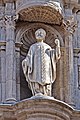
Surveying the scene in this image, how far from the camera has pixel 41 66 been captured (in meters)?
20.2

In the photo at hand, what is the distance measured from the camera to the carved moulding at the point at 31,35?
21.0m

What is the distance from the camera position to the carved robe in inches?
794

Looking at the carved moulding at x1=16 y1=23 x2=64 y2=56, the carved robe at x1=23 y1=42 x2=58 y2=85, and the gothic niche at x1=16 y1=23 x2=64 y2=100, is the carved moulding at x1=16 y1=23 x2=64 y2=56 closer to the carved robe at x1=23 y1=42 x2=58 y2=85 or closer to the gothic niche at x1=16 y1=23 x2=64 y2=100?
the gothic niche at x1=16 y1=23 x2=64 y2=100

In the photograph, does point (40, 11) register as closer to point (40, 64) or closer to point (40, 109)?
point (40, 64)

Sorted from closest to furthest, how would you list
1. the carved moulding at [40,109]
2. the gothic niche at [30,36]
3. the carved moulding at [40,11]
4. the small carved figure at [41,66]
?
the carved moulding at [40,109]
the small carved figure at [41,66]
the carved moulding at [40,11]
the gothic niche at [30,36]

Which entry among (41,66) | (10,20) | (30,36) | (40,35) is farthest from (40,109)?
(10,20)

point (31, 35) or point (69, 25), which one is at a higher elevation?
point (69, 25)

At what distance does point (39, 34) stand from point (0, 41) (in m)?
0.86

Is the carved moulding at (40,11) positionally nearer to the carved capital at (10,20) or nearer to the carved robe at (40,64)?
the carved capital at (10,20)

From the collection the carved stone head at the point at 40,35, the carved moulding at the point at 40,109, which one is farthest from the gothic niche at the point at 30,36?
the carved moulding at the point at 40,109

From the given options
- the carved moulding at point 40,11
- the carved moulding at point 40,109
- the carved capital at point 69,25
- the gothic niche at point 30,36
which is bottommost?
the carved moulding at point 40,109

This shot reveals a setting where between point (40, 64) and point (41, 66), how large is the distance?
49 millimetres

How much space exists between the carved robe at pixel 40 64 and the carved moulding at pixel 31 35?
17.4 inches

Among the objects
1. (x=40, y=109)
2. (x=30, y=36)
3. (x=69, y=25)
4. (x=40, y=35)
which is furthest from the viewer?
(x=30, y=36)
